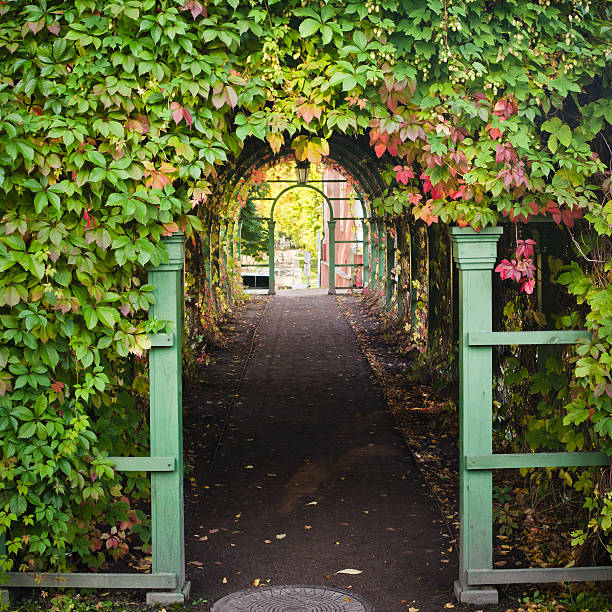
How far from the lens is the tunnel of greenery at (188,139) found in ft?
14.3

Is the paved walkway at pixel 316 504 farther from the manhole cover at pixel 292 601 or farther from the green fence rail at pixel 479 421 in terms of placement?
the green fence rail at pixel 479 421

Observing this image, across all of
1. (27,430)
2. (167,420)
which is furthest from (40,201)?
(167,420)

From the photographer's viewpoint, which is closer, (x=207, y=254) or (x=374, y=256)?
(x=207, y=254)

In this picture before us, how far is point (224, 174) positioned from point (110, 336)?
10.6 meters

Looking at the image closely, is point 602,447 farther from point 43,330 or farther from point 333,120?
point 43,330

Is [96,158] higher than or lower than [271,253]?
higher

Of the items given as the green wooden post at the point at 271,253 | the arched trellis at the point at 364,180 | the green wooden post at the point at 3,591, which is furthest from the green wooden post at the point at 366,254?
the green wooden post at the point at 3,591

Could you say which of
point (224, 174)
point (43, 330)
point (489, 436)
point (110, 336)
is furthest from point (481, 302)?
point (224, 174)

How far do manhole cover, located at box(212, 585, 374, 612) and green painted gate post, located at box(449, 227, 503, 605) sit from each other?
68 centimetres

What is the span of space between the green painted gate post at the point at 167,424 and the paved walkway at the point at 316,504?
0.39 metres

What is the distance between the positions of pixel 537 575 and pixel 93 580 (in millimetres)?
2664

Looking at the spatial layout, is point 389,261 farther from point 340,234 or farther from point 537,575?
point 340,234

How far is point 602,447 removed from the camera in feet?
15.6

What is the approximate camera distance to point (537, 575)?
482 cm
